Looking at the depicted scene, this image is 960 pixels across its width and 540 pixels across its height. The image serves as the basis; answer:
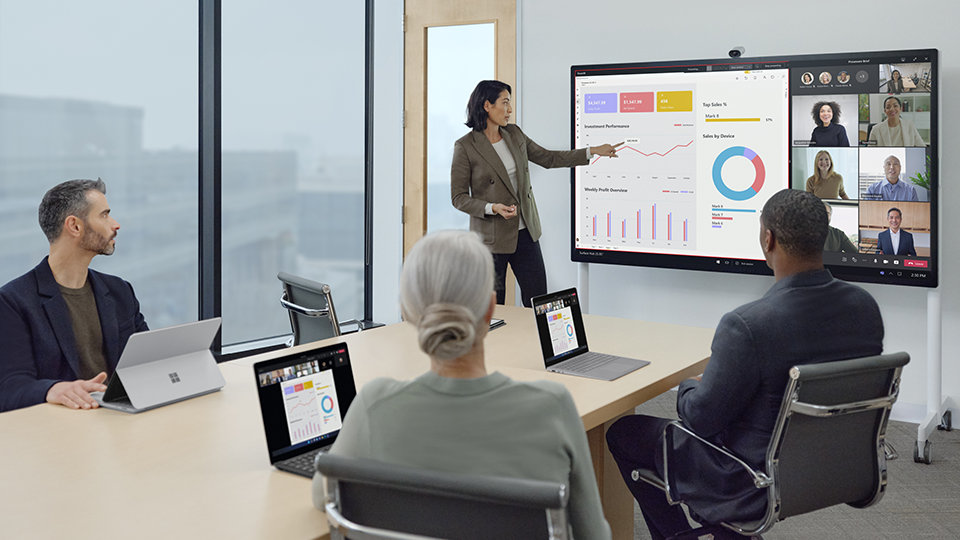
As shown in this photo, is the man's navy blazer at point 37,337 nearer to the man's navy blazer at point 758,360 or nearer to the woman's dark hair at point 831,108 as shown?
the man's navy blazer at point 758,360

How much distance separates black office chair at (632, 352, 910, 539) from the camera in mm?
2061

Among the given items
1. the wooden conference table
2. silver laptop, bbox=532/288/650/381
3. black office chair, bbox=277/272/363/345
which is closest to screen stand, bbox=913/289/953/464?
the wooden conference table

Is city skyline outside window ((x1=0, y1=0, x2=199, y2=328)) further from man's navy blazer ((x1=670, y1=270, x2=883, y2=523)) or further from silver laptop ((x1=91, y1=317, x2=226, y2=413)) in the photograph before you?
man's navy blazer ((x1=670, y1=270, x2=883, y2=523))

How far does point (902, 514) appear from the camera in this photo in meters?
3.43

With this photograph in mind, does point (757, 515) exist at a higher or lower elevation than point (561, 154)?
lower

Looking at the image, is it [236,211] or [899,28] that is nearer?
[899,28]

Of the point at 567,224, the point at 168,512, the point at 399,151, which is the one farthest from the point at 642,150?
the point at 168,512

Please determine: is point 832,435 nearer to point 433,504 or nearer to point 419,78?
point 433,504

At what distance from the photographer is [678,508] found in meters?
2.69

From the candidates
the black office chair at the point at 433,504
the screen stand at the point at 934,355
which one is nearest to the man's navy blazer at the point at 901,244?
the screen stand at the point at 934,355

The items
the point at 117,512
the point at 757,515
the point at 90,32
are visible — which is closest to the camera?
the point at 117,512

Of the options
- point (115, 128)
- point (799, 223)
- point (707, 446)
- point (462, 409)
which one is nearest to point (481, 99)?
point (115, 128)

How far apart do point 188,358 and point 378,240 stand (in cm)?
412

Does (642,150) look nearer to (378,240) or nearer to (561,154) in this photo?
(561,154)
